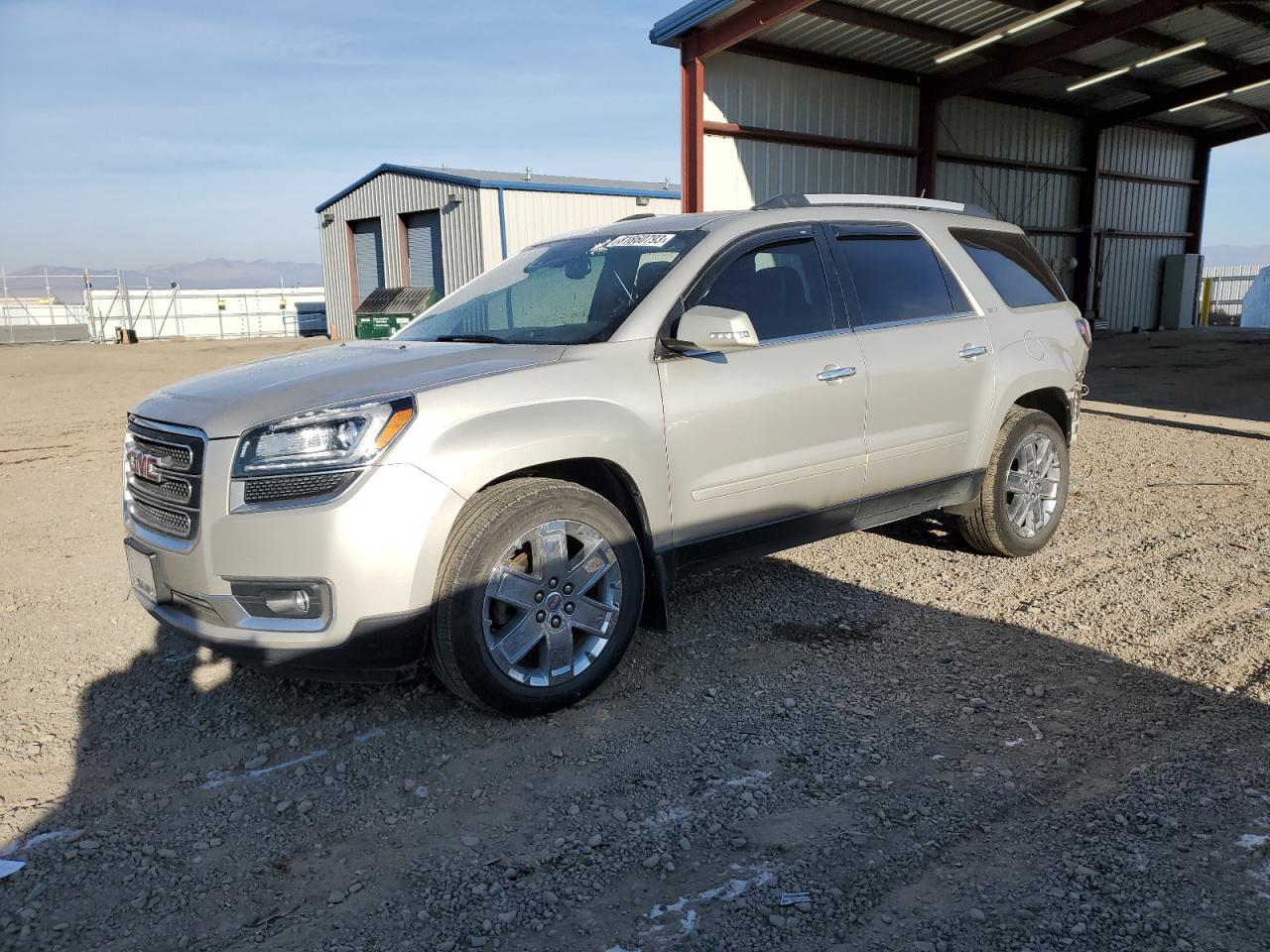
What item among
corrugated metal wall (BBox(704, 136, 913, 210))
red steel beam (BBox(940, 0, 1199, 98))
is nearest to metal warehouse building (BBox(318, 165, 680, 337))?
corrugated metal wall (BBox(704, 136, 913, 210))

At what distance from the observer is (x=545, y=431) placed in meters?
3.47

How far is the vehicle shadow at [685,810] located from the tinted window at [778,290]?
4.65ft

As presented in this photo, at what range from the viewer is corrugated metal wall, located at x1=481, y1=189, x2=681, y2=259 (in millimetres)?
24328

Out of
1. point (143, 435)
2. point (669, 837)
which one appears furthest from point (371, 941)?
point (143, 435)

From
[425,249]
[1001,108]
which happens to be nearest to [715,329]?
[1001,108]

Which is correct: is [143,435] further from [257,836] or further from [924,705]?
[924,705]

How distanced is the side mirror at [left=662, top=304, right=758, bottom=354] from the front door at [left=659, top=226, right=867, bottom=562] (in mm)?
160

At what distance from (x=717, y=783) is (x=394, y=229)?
2661 centimetres

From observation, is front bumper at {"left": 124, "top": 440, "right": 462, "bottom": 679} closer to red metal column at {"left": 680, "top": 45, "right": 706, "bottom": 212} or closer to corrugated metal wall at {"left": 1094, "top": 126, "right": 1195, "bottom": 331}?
red metal column at {"left": 680, "top": 45, "right": 706, "bottom": 212}

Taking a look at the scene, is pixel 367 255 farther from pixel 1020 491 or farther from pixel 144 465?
pixel 144 465

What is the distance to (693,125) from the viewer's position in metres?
14.4

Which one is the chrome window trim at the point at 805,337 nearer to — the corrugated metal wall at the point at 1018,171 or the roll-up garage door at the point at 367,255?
the corrugated metal wall at the point at 1018,171

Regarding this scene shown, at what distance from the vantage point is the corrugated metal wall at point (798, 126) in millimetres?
15102

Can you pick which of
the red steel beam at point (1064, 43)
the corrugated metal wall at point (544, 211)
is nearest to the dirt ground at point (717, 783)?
the red steel beam at point (1064, 43)
